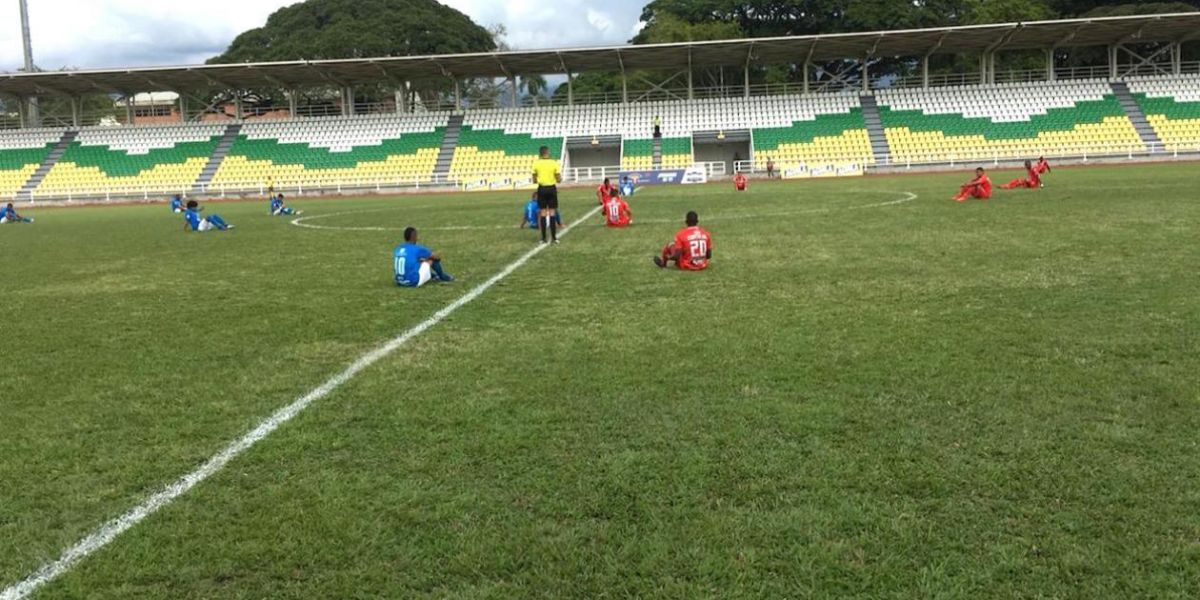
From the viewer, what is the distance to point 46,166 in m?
49.1

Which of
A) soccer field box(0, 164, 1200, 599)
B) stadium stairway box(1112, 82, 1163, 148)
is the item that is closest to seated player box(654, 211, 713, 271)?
soccer field box(0, 164, 1200, 599)

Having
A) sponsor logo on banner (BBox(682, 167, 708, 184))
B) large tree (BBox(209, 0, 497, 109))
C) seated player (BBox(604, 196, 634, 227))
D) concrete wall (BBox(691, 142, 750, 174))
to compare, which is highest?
large tree (BBox(209, 0, 497, 109))

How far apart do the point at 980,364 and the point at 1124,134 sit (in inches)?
1825

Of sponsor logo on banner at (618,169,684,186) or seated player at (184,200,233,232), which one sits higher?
sponsor logo on banner at (618,169,684,186)

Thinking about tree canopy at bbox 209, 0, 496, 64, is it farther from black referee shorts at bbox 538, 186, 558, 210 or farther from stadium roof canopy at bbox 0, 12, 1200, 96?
black referee shorts at bbox 538, 186, 558, 210

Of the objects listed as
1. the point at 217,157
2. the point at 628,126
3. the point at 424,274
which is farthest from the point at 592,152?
the point at 424,274

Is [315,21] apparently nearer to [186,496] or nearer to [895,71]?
[895,71]

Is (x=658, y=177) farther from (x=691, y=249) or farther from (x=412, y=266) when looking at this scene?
(x=412, y=266)

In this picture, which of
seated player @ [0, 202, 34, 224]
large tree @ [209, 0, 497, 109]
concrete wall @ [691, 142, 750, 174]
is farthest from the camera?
large tree @ [209, 0, 497, 109]

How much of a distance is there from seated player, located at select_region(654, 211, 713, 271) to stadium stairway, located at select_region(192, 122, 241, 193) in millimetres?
42372

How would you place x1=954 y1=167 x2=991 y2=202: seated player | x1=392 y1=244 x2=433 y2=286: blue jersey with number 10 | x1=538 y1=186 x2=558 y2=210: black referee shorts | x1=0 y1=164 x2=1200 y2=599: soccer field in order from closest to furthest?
x1=0 y1=164 x2=1200 y2=599: soccer field < x1=392 y1=244 x2=433 y2=286: blue jersey with number 10 < x1=538 y1=186 x2=558 y2=210: black referee shorts < x1=954 y1=167 x2=991 y2=202: seated player

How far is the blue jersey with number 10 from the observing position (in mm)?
10359

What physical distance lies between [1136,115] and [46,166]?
Result: 6023cm

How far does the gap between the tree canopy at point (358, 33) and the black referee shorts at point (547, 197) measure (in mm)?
66143
